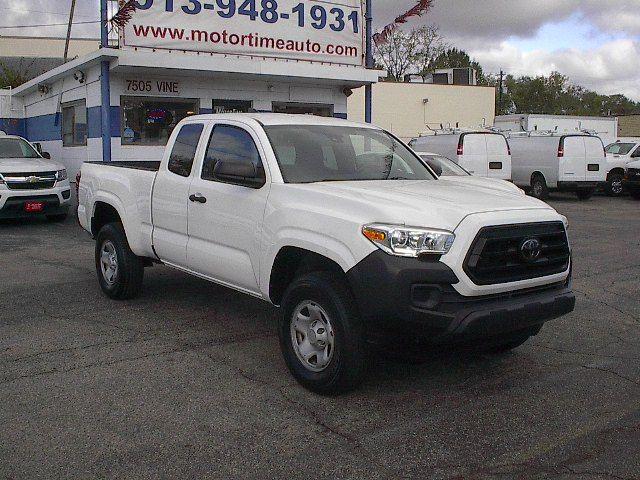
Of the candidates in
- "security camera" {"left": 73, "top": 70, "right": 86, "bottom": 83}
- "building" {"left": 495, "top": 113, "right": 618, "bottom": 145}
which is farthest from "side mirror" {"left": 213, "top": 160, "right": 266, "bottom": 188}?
"building" {"left": 495, "top": 113, "right": 618, "bottom": 145}

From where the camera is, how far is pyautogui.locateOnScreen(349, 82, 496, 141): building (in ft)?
118

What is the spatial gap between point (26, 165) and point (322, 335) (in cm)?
1041

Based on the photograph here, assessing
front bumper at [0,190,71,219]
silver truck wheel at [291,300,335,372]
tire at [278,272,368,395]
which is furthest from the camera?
front bumper at [0,190,71,219]

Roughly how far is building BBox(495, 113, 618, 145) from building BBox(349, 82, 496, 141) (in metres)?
2.84

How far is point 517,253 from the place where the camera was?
4.49 metres

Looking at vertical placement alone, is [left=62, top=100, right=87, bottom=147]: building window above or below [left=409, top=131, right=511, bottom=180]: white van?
above

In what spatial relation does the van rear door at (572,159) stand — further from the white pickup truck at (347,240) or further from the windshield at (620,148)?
the white pickup truck at (347,240)

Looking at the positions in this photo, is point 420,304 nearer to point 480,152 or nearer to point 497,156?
point 480,152

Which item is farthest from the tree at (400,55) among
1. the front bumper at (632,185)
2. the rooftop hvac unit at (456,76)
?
the front bumper at (632,185)

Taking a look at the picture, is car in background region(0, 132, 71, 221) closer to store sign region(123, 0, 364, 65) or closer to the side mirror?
store sign region(123, 0, 364, 65)

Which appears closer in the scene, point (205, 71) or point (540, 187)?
point (205, 71)

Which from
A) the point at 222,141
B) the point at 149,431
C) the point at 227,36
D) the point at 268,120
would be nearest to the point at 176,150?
the point at 222,141

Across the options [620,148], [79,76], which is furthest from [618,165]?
[79,76]

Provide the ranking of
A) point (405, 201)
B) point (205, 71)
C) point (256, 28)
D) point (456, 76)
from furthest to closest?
point (456, 76), point (256, 28), point (205, 71), point (405, 201)
